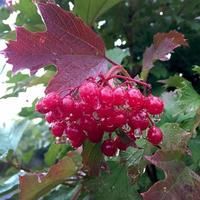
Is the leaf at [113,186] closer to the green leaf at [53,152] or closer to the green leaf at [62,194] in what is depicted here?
the green leaf at [62,194]

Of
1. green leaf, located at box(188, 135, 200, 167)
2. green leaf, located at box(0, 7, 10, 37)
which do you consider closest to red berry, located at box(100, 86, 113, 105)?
green leaf, located at box(188, 135, 200, 167)

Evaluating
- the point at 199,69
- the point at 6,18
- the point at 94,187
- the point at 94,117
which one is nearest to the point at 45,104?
the point at 94,117

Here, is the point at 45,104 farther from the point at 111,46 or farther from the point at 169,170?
the point at 111,46

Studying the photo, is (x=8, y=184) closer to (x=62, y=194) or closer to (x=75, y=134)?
(x=62, y=194)

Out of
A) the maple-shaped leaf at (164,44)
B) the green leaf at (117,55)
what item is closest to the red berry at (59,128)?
the maple-shaped leaf at (164,44)

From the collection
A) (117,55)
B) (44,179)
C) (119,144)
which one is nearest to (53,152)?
(117,55)
